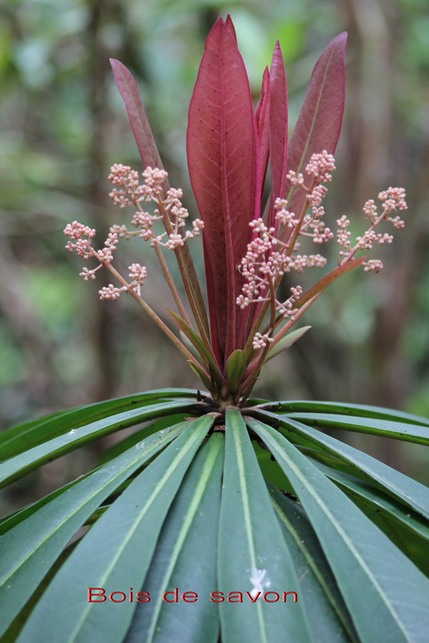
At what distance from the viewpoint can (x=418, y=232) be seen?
2432 mm

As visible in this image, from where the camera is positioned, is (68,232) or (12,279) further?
(12,279)

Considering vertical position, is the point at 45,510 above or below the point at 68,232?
below

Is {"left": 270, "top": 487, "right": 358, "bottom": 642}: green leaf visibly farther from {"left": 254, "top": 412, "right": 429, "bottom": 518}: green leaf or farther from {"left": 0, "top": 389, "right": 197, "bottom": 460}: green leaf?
{"left": 0, "top": 389, "right": 197, "bottom": 460}: green leaf

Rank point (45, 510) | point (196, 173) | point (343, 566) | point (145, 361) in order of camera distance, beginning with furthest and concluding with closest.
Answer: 1. point (145, 361)
2. point (196, 173)
3. point (45, 510)
4. point (343, 566)

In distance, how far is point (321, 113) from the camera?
3.05 ft

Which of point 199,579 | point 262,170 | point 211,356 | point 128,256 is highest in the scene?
point 128,256

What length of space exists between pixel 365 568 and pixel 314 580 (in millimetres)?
59

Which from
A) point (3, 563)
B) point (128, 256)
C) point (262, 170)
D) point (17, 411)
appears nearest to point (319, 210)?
point (262, 170)

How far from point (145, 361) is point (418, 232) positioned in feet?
6.08

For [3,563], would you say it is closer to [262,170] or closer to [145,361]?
[262,170]

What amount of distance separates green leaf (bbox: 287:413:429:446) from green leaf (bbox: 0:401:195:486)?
0.54 feet

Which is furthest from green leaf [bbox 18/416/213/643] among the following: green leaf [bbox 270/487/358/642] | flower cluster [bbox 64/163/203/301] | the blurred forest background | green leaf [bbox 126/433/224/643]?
the blurred forest background

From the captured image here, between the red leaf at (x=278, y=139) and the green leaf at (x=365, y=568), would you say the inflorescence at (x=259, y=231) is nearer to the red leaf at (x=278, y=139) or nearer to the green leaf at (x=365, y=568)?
the red leaf at (x=278, y=139)

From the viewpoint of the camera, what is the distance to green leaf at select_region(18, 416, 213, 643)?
1.83 ft
